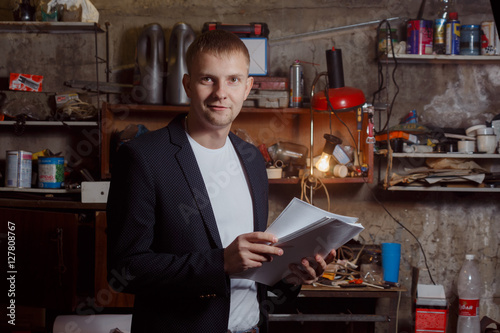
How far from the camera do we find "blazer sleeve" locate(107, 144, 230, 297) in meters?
1.28

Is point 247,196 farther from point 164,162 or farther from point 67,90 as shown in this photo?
point 67,90

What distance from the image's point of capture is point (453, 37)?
347 cm

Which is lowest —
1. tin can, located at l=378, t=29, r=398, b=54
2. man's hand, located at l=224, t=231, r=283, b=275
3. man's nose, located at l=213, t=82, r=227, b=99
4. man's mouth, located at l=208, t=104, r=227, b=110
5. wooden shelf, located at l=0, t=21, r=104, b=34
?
man's hand, located at l=224, t=231, r=283, b=275

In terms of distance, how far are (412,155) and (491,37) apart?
3.63ft

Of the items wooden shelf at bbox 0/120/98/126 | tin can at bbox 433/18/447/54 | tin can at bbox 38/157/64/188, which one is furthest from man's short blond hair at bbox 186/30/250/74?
tin can at bbox 433/18/447/54

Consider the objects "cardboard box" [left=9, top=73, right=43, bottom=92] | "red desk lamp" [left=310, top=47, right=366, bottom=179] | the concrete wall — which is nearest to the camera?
"red desk lamp" [left=310, top=47, right=366, bottom=179]

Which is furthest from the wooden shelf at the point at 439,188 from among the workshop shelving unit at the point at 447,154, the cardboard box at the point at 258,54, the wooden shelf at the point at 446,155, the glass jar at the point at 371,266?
the cardboard box at the point at 258,54

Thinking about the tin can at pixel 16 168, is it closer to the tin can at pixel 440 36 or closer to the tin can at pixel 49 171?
the tin can at pixel 49 171

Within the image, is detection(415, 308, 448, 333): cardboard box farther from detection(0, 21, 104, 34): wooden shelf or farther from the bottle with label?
detection(0, 21, 104, 34): wooden shelf

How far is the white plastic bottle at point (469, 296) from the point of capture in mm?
3395

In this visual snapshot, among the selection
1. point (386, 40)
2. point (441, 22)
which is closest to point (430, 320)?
point (386, 40)

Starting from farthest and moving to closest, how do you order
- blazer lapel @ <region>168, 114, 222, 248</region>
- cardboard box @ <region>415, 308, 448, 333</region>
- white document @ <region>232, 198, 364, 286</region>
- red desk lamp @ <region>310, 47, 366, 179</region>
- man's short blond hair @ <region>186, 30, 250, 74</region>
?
cardboard box @ <region>415, 308, 448, 333</region> → red desk lamp @ <region>310, 47, 366, 179</region> → man's short blond hair @ <region>186, 30, 250, 74</region> → blazer lapel @ <region>168, 114, 222, 248</region> → white document @ <region>232, 198, 364, 286</region>

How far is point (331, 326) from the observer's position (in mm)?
3744

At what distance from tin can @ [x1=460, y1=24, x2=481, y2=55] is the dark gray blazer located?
2.86 m
